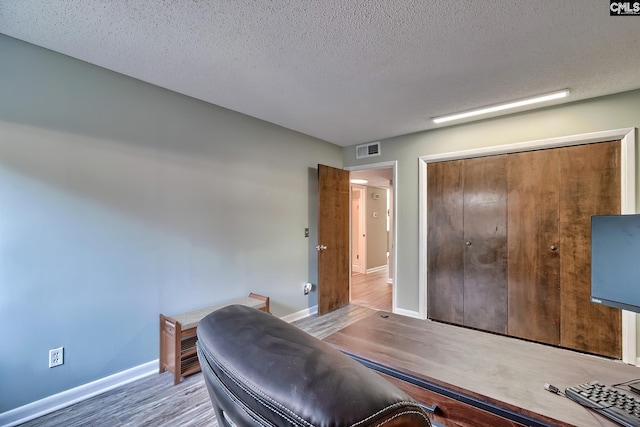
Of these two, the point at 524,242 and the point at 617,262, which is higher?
the point at 617,262

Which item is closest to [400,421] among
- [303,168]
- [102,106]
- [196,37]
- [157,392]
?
[196,37]

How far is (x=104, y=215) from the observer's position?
2.24m

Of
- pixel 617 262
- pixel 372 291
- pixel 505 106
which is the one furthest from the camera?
pixel 372 291

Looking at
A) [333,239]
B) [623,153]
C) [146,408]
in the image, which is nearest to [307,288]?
[333,239]

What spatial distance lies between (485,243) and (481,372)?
2.64 m

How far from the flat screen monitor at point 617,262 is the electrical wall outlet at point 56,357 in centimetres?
325

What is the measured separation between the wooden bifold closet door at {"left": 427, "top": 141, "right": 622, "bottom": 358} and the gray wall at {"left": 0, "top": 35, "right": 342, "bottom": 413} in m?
2.48

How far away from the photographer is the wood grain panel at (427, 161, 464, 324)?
138 inches

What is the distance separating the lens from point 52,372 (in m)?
2.00

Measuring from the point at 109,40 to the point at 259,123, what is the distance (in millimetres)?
1669

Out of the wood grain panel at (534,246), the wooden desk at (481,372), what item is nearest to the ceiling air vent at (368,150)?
the wood grain panel at (534,246)

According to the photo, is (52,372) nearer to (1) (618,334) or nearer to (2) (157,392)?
(2) (157,392)

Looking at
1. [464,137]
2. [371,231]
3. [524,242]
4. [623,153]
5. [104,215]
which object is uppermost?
[464,137]

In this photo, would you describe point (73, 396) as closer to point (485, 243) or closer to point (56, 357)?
point (56, 357)
